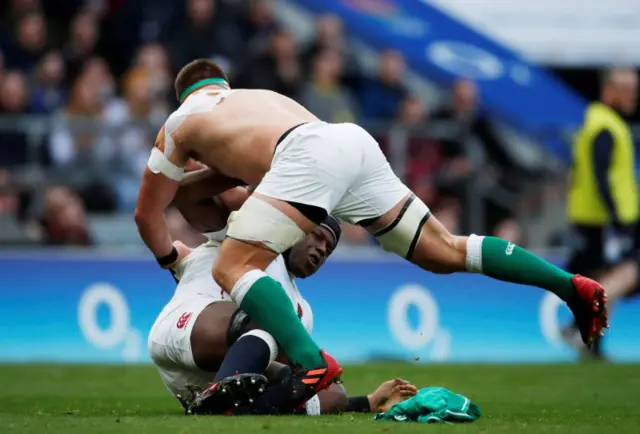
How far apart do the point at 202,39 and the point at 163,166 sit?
8039 mm

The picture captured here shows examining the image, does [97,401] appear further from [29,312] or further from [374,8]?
[374,8]

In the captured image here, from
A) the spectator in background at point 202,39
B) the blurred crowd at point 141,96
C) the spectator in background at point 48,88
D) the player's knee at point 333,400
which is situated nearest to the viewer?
the player's knee at point 333,400

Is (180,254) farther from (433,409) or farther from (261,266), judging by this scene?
(433,409)

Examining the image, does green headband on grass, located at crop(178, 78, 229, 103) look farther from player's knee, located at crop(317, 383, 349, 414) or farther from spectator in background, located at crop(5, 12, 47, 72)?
spectator in background, located at crop(5, 12, 47, 72)

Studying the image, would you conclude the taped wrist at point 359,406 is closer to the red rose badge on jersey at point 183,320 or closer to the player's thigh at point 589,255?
the red rose badge on jersey at point 183,320

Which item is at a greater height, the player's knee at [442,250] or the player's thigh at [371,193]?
the player's thigh at [371,193]

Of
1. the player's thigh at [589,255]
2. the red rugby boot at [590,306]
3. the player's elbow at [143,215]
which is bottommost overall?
the player's thigh at [589,255]

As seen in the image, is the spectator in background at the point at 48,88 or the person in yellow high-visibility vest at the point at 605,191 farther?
the spectator in background at the point at 48,88

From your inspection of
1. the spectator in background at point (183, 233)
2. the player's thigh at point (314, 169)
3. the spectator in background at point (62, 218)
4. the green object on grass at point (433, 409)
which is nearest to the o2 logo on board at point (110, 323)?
the spectator in background at point (62, 218)

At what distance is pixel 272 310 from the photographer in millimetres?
6273

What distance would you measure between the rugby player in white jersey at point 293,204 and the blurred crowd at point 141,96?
6133 millimetres

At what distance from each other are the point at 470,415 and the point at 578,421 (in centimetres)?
59

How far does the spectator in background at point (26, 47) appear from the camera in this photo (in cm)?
1431

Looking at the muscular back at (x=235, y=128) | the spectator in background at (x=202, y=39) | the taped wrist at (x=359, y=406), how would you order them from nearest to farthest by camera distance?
1. the muscular back at (x=235, y=128)
2. the taped wrist at (x=359, y=406)
3. the spectator in background at (x=202, y=39)
